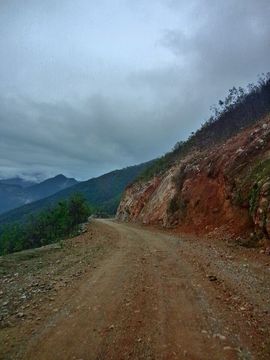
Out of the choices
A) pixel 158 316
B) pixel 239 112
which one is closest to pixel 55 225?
pixel 239 112

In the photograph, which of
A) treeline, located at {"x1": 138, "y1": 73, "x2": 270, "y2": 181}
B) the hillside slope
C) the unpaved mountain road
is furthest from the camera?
treeline, located at {"x1": 138, "y1": 73, "x2": 270, "y2": 181}

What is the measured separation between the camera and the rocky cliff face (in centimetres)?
2011

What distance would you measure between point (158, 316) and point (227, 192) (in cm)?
1799

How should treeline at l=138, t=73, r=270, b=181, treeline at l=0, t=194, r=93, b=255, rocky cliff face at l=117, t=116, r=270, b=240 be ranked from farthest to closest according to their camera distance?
treeline at l=0, t=194, r=93, b=255, treeline at l=138, t=73, r=270, b=181, rocky cliff face at l=117, t=116, r=270, b=240

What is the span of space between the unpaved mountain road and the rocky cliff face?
581 cm

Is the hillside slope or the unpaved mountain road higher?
the hillside slope

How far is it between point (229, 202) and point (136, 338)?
60.0 feet

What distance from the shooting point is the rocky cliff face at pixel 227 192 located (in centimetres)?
2011

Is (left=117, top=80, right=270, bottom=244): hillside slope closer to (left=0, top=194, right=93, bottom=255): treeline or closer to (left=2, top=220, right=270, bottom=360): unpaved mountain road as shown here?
(left=2, top=220, right=270, bottom=360): unpaved mountain road

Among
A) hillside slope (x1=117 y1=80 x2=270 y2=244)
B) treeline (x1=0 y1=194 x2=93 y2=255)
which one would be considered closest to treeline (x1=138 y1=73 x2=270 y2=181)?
hillside slope (x1=117 y1=80 x2=270 y2=244)

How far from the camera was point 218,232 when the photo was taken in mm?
22984

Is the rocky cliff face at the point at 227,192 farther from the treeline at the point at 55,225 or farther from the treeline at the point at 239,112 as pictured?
the treeline at the point at 55,225

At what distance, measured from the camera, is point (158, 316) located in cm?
856

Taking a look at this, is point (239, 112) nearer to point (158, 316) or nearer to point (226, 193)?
point (226, 193)
